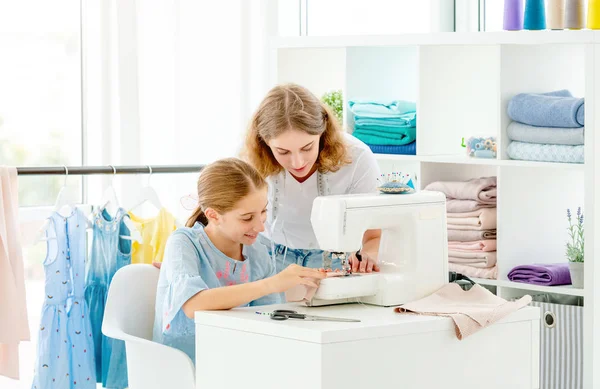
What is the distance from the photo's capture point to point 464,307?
1.99m

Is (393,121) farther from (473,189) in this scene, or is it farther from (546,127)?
(546,127)

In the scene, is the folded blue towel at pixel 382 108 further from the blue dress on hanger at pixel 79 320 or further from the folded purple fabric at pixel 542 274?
the blue dress on hanger at pixel 79 320

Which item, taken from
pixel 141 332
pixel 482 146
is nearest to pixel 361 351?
pixel 141 332

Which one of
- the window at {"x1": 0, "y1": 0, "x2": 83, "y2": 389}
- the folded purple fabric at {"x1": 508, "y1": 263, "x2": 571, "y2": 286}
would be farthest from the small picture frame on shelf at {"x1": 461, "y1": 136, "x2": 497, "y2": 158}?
the window at {"x1": 0, "y1": 0, "x2": 83, "y2": 389}

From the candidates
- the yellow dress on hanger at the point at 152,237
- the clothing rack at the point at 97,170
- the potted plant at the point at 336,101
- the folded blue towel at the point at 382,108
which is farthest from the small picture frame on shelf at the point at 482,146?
the yellow dress on hanger at the point at 152,237

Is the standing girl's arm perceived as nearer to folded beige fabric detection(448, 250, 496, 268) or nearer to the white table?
the white table

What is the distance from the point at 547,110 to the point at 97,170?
4.62ft

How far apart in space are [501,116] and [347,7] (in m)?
1.42

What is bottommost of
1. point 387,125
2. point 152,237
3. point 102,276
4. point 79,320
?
point 79,320

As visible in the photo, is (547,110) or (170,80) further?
(170,80)

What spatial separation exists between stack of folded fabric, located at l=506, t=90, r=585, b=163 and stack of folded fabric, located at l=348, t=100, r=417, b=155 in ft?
1.35

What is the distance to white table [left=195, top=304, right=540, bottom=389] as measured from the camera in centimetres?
174

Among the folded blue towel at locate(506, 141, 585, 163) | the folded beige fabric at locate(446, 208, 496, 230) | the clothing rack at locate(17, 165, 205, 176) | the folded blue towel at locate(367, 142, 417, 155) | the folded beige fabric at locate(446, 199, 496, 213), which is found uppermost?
the folded blue towel at locate(367, 142, 417, 155)

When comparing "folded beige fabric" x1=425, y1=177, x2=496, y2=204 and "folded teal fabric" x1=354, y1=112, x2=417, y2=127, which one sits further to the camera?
"folded teal fabric" x1=354, y1=112, x2=417, y2=127
